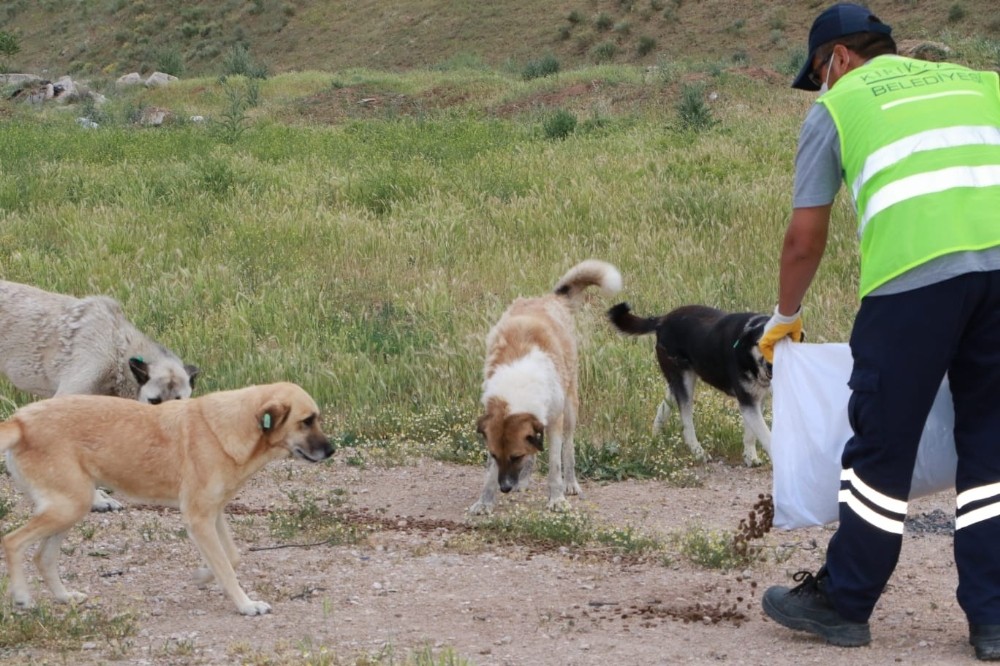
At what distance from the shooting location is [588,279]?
8578 mm

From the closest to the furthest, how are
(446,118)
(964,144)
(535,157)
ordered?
1. (964,144)
2. (535,157)
3. (446,118)

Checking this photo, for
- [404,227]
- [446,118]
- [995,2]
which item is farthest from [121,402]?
[995,2]

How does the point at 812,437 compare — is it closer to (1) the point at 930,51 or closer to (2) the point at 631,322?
(2) the point at 631,322

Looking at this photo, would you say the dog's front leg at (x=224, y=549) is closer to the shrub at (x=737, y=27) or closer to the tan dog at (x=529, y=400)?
the tan dog at (x=529, y=400)

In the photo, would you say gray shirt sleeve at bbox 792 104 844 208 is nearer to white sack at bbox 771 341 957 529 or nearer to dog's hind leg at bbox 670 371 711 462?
white sack at bbox 771 341 957 529

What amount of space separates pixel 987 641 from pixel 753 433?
372cm

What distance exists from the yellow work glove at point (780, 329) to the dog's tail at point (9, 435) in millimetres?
3326

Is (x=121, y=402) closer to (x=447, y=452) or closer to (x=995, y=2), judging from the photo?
(x=447, y=452)

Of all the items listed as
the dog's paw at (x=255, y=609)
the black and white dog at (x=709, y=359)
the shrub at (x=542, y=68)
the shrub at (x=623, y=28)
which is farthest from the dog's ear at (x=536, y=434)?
the shrub at (x=623, y=28)

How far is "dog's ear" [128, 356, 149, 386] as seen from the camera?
7543mm

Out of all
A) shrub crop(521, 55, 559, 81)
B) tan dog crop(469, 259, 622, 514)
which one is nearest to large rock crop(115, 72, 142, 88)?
shrub crop(521, 55, 559, 81)

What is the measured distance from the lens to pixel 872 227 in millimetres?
4590

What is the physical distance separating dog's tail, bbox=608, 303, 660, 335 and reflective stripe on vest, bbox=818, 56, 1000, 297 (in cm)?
428

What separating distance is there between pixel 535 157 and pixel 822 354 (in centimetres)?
1303
